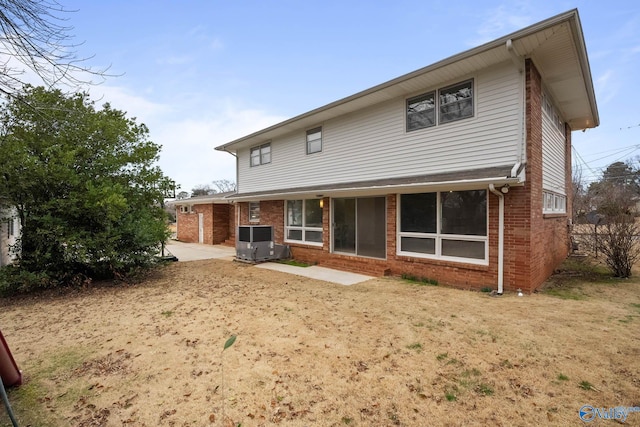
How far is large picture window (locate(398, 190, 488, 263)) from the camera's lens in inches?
279

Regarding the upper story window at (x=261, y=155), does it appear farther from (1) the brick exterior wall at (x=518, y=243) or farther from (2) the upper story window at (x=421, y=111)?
(2) the upper story window at (x=421, y=111)

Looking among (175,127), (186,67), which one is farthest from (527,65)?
(175,127)

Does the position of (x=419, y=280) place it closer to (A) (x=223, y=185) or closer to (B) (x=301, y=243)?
(B) (x=301, y=243)

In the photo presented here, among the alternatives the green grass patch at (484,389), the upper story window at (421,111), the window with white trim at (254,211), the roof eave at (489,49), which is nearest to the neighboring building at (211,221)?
the window with white trim at (254,211)

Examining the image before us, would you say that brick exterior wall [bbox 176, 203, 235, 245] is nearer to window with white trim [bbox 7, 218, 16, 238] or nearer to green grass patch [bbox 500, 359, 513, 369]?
window with white trim [bbox 7, 218, 16, 238]

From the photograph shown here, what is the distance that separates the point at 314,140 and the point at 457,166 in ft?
18.4

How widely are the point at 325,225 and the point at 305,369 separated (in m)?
7.31

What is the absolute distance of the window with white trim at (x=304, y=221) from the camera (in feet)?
36.6

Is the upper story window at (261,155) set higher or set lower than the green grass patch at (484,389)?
higher

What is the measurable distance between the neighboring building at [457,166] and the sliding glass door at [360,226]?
4cm

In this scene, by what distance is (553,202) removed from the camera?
9273 millimetres

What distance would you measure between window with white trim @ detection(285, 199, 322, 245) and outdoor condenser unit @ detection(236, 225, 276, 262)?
0.87 metres

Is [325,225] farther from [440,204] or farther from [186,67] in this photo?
[186,67]

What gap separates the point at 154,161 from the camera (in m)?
9.19
